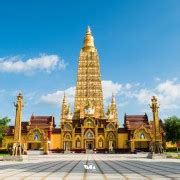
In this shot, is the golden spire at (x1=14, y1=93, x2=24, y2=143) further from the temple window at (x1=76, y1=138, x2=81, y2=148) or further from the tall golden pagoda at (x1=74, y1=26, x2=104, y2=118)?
the tall golden pagoda at (x1=74, y1=26, x2=104, y2=118)

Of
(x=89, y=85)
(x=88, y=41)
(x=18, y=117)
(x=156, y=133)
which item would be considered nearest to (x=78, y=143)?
(x=89, y=85)

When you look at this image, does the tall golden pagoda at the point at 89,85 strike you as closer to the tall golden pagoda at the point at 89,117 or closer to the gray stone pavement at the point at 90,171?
the tall golden pagoda at the point at 89,117

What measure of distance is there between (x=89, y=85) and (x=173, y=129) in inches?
1084

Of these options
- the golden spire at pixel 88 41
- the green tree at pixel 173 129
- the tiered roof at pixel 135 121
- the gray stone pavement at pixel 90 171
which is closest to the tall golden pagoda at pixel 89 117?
the golden spire at pixel 88 41

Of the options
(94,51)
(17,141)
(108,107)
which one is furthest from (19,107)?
(94,51)

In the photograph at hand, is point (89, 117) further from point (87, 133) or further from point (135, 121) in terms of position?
point (135, 121)

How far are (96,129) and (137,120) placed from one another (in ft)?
33.9

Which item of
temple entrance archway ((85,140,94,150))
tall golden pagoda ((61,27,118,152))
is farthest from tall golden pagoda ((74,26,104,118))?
temple entrance archway ((85,140,94,150))

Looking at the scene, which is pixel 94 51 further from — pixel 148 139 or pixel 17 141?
pixel 17 141

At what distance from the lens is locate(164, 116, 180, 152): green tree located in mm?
61250

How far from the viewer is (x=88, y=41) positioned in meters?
88.2

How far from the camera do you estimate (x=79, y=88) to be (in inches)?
3174

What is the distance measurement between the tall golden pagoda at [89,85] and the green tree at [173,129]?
2009 cm

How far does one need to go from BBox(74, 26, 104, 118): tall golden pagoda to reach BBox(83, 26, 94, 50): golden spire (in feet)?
3.78
